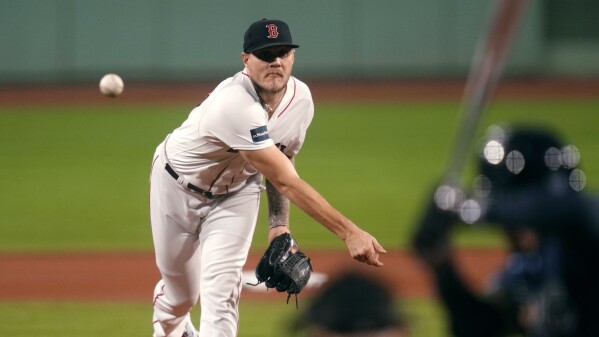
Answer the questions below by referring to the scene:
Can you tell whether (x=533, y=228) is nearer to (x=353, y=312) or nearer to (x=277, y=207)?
(x=353, y=312)

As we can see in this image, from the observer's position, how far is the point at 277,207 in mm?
5973

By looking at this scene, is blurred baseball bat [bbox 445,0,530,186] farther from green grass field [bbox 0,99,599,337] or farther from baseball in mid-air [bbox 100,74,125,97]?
baseball in mid-air [bbox 100,74,125,97]

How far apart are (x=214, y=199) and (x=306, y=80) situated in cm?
1797

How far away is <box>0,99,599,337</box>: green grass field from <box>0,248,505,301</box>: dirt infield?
0.38 meters

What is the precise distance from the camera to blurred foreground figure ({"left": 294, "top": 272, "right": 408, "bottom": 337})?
5.73 feet

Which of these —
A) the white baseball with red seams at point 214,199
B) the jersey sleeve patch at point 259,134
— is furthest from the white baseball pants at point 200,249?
the jersey sleeve patch at point 259,134

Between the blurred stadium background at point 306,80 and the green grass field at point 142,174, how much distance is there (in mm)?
50

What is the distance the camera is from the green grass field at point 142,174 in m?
8.05

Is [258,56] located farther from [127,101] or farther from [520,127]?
[127,101]

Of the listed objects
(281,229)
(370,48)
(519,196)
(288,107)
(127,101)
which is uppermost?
(519,196)

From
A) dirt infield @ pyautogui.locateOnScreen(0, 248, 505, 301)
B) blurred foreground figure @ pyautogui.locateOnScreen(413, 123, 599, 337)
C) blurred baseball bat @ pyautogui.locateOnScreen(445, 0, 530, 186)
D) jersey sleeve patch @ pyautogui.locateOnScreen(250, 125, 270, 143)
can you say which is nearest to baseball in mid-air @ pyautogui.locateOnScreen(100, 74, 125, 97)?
dirt infield @ pyautogui.locateOnScreen(0, 248, 505, 301)

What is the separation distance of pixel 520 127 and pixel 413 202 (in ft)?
35.8

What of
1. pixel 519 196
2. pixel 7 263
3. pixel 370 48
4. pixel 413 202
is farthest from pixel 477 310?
pixel 370 48

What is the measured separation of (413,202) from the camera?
13.5 meters
